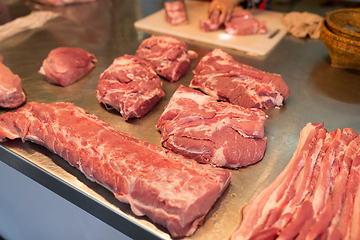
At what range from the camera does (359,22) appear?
10.8ft

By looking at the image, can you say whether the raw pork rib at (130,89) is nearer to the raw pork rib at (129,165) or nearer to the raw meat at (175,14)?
the raw pork rib at (129,165)

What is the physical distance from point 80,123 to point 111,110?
1.70 ft

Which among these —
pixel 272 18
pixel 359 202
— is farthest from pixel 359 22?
pixel 359 202

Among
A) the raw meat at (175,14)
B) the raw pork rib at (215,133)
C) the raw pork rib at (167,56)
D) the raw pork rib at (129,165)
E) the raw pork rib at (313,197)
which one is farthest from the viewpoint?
the raw meat at (175,14)

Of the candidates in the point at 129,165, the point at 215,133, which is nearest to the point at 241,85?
the point at 215,133

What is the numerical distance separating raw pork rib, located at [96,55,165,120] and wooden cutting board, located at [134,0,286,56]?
1278 millimetres

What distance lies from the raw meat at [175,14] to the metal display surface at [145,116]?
1.48 feet

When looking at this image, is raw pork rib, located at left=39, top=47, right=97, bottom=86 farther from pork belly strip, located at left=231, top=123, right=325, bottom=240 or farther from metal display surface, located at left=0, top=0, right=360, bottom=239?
pork belly strip, located at left=231, top=123, right=325, bottom=240

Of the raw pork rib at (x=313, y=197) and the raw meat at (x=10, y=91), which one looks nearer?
the raw pork rib at (x=313, y=197)

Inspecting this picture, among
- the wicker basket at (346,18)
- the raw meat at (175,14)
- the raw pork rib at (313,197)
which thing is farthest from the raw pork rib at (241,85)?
the raw meat at (175,14)

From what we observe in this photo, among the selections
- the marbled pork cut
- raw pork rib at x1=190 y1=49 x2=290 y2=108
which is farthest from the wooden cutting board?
raw pork rib at x1=190 y1=49 x2=290 y2=108

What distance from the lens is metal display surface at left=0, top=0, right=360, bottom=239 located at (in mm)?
1878

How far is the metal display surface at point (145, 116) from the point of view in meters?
1.88

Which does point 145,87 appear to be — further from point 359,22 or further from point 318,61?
point 359,22
